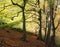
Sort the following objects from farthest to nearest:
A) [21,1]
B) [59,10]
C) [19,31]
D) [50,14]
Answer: [59,10] → [19,31] → [21,1] → [50,14]

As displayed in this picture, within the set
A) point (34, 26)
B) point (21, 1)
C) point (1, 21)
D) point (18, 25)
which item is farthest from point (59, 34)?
point (21, 1)

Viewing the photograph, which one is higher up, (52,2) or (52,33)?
(52,2)

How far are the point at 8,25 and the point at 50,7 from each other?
19.7m

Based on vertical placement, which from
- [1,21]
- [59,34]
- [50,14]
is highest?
[50,14]

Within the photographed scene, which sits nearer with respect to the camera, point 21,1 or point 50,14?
point 50,14

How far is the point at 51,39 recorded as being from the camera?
2259 cm

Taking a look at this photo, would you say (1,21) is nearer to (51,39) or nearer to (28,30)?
(28,30)

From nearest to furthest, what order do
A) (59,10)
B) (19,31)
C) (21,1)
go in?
1. (21,1)
2. (19,31)
3. (59,10)

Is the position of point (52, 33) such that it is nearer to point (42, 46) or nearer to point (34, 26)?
point (42, 46)

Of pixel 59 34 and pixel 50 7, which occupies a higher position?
pixel 50 7

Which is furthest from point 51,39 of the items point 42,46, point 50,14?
point 42,46

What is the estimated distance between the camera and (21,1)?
28.8 metres

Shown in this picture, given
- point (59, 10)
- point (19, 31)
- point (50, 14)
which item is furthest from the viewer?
point (59, 10)

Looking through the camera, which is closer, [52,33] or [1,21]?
[52,33]
